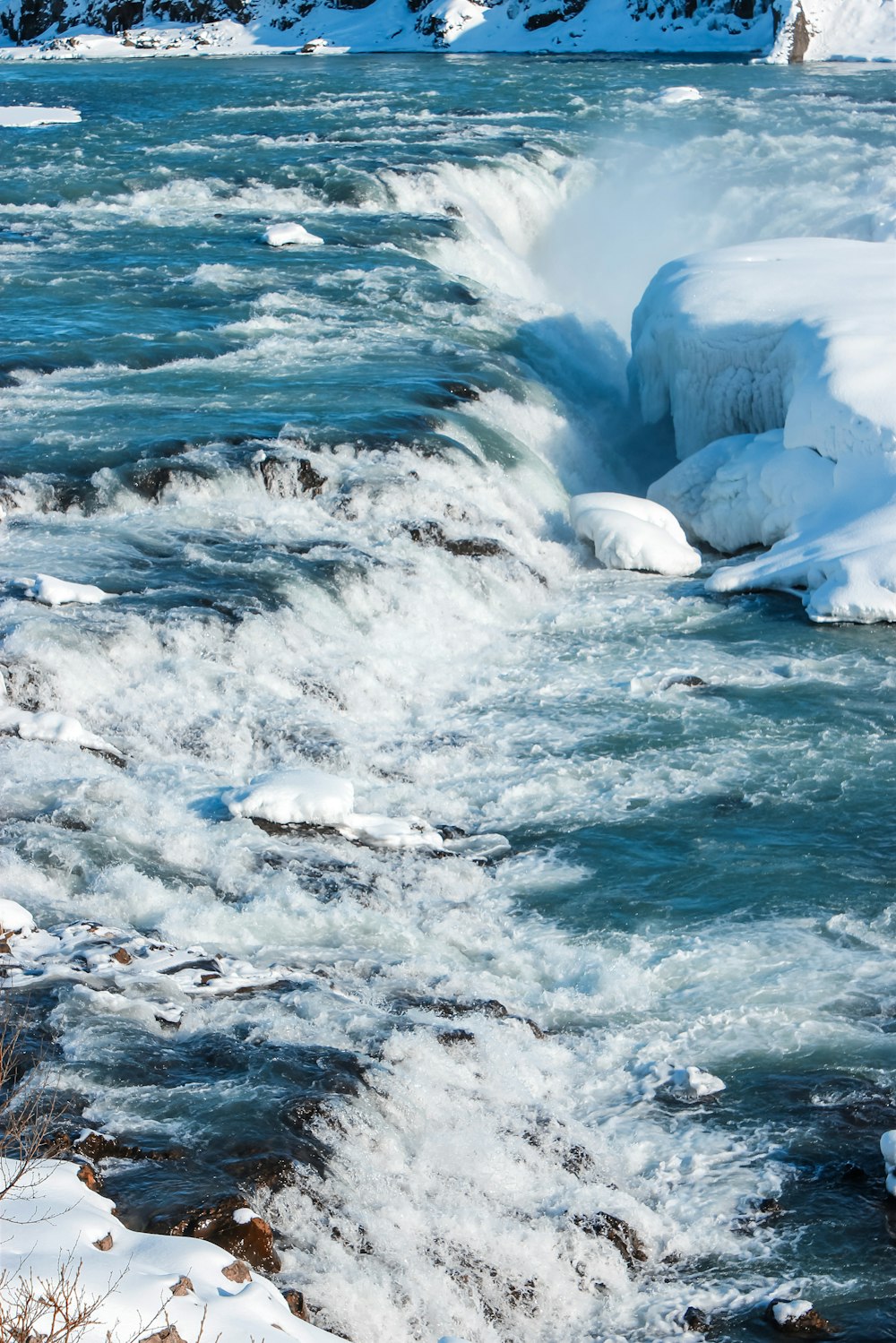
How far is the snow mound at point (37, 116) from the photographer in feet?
109

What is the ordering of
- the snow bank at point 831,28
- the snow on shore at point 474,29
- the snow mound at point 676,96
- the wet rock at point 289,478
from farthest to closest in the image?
1. the snow on shore at point 474,29
2. the snow bank at point 831,28
3. the snow mound at point 676,96
4. the wet rock at point 289,478

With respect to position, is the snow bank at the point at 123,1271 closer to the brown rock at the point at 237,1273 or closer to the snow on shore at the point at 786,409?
the brown rock at the point at 237,1273

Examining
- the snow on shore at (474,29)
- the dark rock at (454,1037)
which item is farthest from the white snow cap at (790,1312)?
the snow on shore at (474,29)

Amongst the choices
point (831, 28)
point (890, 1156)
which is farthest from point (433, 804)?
point (831, 28)

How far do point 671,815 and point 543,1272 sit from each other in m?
4.45

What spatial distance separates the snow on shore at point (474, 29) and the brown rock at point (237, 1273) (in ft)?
170

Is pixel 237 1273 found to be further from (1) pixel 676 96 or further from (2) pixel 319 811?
(1) pixel 676 96

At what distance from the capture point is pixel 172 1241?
5230mm

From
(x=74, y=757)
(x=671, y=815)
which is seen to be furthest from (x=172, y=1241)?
(x=671, y=815)

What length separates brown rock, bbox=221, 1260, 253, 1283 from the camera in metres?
5.15

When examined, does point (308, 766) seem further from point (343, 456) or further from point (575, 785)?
point (343, 456)

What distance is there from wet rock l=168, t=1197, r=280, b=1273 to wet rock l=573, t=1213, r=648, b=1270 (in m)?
1.61

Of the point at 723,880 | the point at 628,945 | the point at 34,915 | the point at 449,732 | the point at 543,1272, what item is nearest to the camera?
the point at 543,1272

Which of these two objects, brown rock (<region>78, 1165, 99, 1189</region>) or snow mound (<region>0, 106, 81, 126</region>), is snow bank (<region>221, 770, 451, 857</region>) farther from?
snow mound (<region>0, 106, 81, 126</region>)
